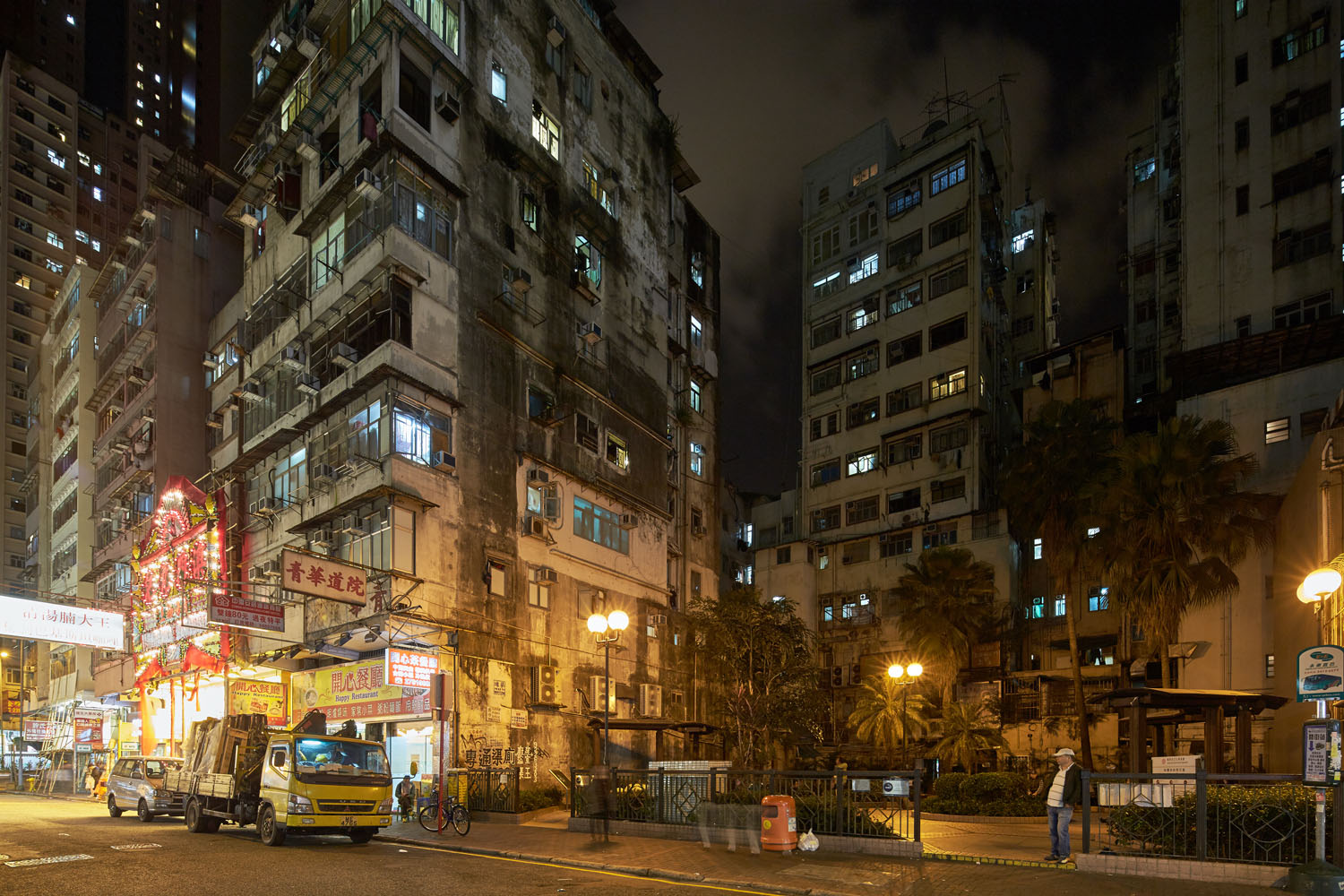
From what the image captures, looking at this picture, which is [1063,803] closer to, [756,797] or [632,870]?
[756,797]

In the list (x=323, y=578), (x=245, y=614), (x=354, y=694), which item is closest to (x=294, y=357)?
(x=245, y=614)

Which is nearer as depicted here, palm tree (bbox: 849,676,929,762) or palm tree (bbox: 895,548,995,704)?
palm tree (bbox: 849,676,929,762)

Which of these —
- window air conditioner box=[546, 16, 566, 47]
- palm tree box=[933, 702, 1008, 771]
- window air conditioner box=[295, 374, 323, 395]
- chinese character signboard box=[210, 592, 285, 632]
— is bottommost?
palm tree box=[933, 702, 1008, 771]

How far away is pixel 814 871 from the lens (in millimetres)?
15141

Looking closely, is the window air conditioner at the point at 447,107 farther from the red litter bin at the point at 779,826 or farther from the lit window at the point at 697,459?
the red litter bin at the point at 779,826

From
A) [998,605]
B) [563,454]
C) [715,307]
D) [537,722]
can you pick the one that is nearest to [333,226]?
[563,454]

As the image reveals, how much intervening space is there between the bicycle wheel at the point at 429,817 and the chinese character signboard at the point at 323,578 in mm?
7004

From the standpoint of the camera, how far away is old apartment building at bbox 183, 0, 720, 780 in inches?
1281

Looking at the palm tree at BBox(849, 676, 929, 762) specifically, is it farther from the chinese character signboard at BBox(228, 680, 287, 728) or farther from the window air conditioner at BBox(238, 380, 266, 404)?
the window air conditioner at BBox(238, 380, 266, 404)

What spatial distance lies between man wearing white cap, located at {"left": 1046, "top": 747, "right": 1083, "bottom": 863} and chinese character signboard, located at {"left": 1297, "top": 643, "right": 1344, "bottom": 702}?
4.38 m

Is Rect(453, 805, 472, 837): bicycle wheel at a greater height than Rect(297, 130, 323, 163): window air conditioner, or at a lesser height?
lesser

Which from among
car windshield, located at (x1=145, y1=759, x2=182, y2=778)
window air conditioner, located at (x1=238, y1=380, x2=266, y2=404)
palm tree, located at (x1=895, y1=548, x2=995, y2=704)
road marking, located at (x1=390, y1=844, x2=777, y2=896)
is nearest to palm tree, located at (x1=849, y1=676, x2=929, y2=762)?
palm tree, located at (x1=895, y1=548, x2=995, y2=704)

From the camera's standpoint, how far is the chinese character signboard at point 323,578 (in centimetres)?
2767

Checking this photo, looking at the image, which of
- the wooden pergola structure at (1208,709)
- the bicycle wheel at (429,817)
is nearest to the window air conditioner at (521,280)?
the bicycle wheel at (429,817)
